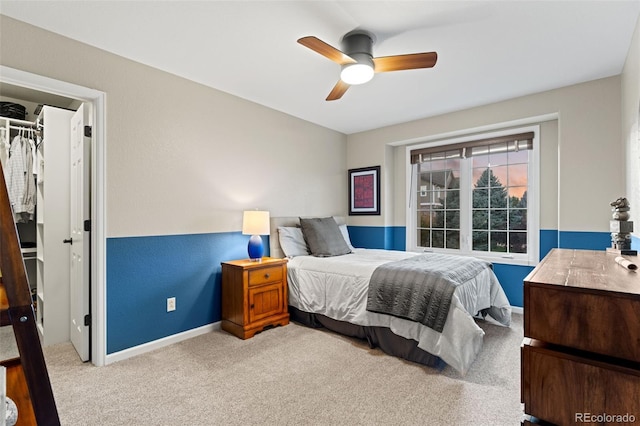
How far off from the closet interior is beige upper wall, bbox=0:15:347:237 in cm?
86

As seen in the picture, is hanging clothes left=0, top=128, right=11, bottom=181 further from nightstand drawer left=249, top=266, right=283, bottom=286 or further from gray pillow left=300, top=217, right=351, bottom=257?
gray pillow left=300, top=217, right=351, bottom=257

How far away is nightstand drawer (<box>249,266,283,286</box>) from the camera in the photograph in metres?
3.01

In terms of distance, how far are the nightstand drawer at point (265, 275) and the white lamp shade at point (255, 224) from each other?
38 cm

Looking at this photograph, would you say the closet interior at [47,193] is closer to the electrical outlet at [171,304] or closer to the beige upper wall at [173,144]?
the beige upper wall at [173,144]

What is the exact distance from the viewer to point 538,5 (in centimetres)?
194

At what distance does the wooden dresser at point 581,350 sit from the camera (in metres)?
0.84

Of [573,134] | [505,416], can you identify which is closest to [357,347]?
[505,416]

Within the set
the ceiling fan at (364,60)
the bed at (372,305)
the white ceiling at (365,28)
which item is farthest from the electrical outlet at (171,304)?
the ceiling fan at (364,60)

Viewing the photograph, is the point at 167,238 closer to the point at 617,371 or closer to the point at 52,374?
the point at 52,374

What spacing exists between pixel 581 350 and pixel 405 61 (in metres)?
1.96

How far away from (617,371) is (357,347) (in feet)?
6.84

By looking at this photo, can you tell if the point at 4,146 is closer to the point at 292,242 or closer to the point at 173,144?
the point at 173,144

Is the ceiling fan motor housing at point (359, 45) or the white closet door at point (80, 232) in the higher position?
the ceiling fan motor housing at point (359, 45)

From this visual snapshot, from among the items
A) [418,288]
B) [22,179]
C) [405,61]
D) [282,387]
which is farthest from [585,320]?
[22,179]
